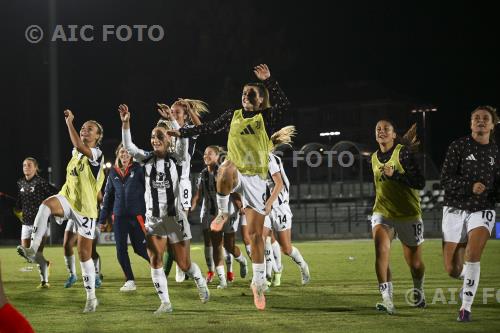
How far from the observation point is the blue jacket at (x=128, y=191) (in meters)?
12.4

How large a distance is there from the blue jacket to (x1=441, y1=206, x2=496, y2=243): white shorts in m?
5.49

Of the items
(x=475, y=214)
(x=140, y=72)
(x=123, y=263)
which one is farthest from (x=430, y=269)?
(x=140, y=72)

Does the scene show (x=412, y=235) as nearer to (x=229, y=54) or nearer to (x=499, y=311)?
(x=499, y=311)

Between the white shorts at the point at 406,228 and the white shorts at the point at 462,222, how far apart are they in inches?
19.7

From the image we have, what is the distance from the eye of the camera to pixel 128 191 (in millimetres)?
12484

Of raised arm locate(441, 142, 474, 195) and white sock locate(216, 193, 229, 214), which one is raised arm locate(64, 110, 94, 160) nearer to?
white sock locate(216, 193, 229, 214)

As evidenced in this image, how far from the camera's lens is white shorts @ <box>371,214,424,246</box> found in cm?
901

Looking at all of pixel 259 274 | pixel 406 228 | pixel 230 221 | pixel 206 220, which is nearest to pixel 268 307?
pixel 259 274

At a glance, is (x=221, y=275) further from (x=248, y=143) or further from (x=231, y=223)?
(x=248, y=143)

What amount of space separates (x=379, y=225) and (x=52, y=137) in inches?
807

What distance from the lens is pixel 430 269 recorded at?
50.0 feet

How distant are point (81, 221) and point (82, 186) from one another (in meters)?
0.49

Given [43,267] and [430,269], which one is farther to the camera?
[430,269]

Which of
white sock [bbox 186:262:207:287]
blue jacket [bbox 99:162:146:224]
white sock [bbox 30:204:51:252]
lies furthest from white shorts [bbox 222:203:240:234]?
white sock [bbox 30:204:51:252]
